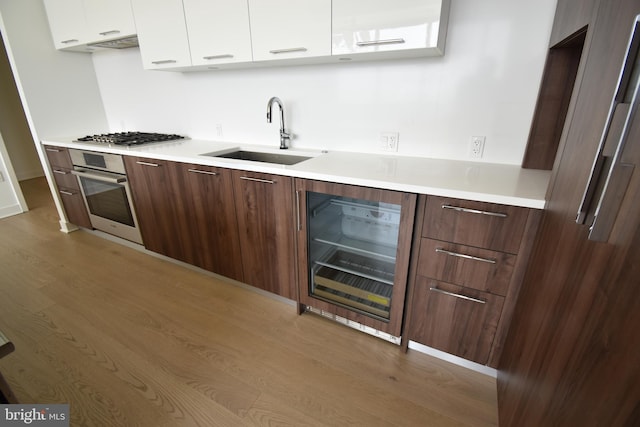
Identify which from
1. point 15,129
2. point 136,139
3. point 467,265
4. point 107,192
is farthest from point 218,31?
point 15,129

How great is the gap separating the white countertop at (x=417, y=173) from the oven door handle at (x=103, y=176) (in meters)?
0.35

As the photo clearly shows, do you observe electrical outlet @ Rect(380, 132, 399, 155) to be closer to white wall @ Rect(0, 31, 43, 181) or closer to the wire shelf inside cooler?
the wire shelf inside cooler

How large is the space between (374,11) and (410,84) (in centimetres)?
45

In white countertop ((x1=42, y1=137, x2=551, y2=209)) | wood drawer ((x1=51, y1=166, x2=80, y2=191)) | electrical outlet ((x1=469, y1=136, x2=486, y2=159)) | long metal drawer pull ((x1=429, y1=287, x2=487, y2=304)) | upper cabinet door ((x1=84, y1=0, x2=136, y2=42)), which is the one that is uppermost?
upper cabinet door ((x1=84, y1=0, x2=136, y2=42))

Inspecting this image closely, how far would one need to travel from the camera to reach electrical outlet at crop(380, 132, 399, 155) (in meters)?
1.77

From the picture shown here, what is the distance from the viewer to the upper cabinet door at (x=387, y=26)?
126 centimetres

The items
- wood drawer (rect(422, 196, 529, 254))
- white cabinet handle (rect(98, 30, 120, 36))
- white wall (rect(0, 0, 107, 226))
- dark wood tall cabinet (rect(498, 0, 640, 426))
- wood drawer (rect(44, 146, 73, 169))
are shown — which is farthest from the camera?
wood drawer (rect(44, 146, 73, 169))

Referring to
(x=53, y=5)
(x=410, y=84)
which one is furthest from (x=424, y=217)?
(x=53, y=5)

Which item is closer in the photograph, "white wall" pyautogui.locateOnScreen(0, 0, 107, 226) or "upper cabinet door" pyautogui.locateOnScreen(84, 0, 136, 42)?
"upper cabinet door" pyautogui.locateOnScreen(84, 0, 136, 42)

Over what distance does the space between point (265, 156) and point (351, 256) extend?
99cm

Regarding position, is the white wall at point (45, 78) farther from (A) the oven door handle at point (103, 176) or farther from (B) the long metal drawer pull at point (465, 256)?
(B) the long metal drawer pull at point (465, 256)

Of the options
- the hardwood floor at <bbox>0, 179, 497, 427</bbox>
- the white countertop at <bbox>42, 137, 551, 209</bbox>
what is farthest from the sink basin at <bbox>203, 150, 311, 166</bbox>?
the hardwood floor at <bbox>0, 179, 497, 427</bbox>

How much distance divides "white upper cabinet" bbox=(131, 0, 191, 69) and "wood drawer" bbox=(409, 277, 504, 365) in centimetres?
200

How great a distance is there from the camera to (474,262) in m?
1.22
